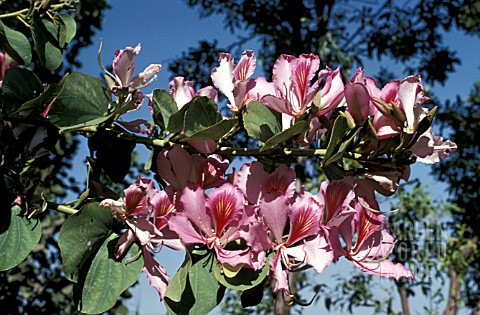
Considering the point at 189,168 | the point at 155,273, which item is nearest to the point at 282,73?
the point at 189,168

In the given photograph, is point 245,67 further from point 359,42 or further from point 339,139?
point 359,42

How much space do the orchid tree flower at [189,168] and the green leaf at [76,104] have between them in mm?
82

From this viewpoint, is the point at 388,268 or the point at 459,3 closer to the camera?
the point at 388,268

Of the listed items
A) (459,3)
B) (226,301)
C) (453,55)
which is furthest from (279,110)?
(226,301)

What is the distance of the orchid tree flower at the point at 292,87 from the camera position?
604mm

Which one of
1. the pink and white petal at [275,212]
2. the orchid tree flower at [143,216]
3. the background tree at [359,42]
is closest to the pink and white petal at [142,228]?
the orchid tree flower at [143,216]

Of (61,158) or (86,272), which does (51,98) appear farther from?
(61,158)

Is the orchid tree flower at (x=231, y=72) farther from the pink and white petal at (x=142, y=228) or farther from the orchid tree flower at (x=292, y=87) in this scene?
the pink and white petal at (x=142, y=228)

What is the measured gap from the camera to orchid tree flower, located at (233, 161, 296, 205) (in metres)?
0.60

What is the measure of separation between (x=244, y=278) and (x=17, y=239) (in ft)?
0.81

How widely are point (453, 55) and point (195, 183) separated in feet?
11.3

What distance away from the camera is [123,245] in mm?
620

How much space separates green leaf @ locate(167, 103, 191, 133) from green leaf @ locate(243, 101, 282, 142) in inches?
2.3

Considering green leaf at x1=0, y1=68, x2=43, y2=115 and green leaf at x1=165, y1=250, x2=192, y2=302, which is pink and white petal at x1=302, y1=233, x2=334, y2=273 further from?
green leaf at x1=0, y1=68, x2=43, y2=115
